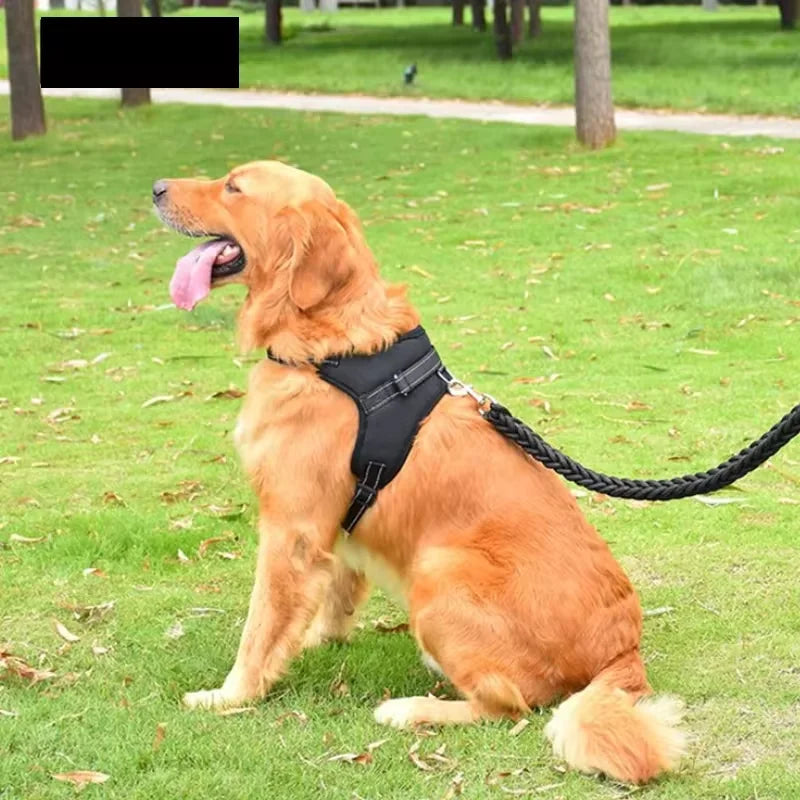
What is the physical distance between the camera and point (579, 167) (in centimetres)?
1645

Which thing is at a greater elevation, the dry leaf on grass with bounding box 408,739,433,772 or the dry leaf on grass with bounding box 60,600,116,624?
the dry leaf on grass with bounding box 408,739,433,772

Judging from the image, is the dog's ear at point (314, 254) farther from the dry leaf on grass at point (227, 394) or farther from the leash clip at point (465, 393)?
the dry leaf on grass at point (227, 394)

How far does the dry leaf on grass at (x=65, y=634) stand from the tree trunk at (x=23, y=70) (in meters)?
16.4

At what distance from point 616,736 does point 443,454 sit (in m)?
1.04

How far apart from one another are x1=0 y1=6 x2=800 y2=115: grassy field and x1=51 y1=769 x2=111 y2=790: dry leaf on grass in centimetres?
1869

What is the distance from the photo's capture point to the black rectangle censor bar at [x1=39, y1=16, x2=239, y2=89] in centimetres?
559

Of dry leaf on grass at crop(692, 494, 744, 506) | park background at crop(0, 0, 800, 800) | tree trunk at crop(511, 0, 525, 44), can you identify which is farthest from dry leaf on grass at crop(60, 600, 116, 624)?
tree trunk at crop(511, 0, 525, 44)

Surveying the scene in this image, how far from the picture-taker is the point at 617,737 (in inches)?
159

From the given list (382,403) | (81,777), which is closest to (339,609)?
(382,403)

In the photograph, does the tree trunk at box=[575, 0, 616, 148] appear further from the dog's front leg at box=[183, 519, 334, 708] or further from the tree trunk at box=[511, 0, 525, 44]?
the tree trunk at box=[511, 0, 525, 44]

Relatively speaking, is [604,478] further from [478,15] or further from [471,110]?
[478,15]

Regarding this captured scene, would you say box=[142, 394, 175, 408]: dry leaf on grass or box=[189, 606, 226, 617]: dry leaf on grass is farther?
box=[142, 394, 175, 408]: dry leaf on grass

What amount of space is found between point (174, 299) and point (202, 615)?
1.35 m

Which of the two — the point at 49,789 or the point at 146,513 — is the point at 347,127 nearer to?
the point at 146,513
